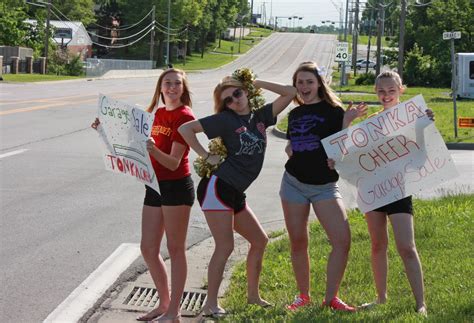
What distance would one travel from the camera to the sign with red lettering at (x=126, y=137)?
556cm

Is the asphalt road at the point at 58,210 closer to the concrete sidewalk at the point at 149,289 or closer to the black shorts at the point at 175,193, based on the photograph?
the concrete sidewalk at the point at 149,289

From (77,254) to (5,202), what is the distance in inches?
116

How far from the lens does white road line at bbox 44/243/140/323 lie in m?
6.07

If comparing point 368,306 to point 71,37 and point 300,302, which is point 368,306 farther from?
point 71,37

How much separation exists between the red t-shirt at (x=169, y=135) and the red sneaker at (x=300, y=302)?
47.1 inches

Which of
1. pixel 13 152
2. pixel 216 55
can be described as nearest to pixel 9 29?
pixel 216 55

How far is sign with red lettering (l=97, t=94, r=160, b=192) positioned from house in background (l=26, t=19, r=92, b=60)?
80812mm

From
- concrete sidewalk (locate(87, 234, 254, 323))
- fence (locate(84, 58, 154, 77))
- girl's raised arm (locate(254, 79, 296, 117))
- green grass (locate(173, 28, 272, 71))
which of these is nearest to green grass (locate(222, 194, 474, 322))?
concrete sidewalk (locate(87, 234, 254, 323))

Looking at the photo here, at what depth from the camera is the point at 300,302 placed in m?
5.67

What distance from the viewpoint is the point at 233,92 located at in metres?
5.55

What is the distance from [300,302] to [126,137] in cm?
174


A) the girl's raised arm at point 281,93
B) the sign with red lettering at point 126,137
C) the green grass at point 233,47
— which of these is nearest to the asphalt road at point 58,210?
the sign with red lettering at point 126,137

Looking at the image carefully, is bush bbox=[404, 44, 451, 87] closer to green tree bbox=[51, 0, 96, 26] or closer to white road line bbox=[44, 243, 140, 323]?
white road line bbox=[44, 243, 140, 323]

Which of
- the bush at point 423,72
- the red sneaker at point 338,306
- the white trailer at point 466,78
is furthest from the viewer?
the bush at point 423,72
